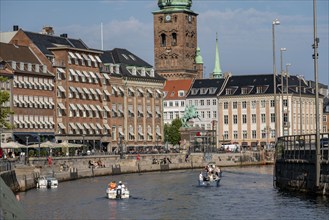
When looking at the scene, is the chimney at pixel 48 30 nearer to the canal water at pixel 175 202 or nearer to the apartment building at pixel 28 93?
the apartment building at pixel 28 93

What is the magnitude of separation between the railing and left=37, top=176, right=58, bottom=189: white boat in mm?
21766

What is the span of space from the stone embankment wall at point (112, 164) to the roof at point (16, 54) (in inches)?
821

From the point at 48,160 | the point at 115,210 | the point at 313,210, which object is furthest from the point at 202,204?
the point at 48,160

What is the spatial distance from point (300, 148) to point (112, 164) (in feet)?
217

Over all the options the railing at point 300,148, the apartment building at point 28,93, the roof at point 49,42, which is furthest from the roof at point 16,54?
the railing at point 300,148

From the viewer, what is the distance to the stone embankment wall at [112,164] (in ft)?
376

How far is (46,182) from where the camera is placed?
352ft

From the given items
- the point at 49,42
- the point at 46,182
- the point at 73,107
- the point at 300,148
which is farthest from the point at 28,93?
the point at 300,148

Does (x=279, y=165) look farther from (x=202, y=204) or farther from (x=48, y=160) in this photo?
(x=48, y=160)

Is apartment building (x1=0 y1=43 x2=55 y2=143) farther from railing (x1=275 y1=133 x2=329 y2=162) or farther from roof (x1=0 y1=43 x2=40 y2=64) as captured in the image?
railing (x1=275 y1=133 x2=329 y2=162)

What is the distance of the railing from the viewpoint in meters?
82.2

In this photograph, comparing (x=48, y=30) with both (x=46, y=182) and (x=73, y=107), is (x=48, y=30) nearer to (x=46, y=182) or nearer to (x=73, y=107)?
(x=73, y=107)

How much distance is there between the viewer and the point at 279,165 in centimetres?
9731

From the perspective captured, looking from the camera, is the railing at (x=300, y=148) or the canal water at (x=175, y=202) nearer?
the canal water at (x=175, y=202)
